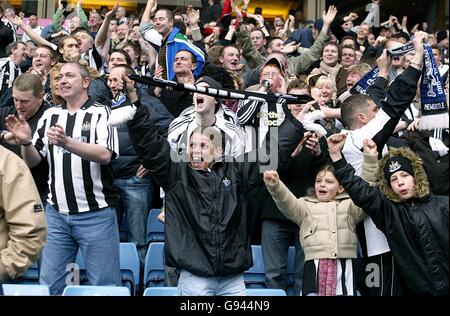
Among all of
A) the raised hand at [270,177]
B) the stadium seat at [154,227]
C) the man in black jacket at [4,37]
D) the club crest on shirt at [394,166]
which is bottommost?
the stadium seat at [154,227]

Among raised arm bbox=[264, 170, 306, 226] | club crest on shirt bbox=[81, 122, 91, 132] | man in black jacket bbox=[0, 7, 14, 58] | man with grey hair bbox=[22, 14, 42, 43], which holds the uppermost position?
man with grey hair bbox=[22, 14, 42, 43]

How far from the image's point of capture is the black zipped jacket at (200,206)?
4965 mm

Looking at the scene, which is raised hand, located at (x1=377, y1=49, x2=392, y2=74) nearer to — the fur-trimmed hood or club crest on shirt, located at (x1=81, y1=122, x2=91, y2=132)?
the fur-trimmed hood

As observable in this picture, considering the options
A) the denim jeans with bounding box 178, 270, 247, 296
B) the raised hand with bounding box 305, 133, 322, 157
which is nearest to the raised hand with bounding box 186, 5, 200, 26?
the raised hand with bounding box 305, 133, 322, 157

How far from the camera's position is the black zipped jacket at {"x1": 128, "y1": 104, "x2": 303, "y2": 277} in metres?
4.96

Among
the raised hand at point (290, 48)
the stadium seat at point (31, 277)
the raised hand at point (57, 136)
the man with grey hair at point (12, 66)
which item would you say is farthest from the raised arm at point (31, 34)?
the raised hand at point (57, 136)

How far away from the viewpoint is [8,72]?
8438 millimetres

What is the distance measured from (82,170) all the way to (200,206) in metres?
0.91

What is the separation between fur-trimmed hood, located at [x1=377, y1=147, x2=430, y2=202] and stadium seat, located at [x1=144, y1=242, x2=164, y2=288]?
1.66 m

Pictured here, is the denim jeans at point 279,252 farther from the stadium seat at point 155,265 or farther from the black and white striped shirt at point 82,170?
the black and white striped shirt at point 82,170

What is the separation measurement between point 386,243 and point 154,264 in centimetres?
166

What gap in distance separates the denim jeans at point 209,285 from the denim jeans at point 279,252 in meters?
0.78

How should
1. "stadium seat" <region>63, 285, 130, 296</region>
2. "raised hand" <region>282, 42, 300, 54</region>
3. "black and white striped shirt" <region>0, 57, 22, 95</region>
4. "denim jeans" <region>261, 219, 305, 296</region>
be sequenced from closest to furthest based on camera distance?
"stadium seat" <region>63, 285, 130, 296</region>, "denim jeans" <region>261, 219, 305, 296</region>, "black and white striped shirt" <region>0, 57, 22, 95</region>, "raised hand" <region>282, 42, 300, 54</region>
